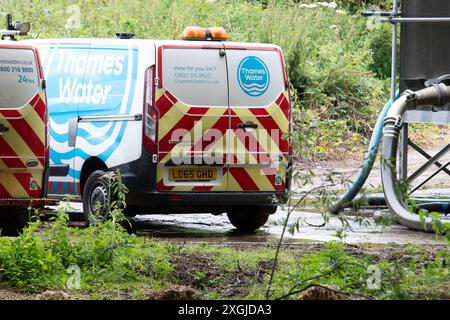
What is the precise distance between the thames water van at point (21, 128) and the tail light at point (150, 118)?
104cm

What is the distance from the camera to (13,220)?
43.7ft

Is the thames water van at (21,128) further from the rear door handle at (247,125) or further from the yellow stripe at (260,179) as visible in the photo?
the yellow stripe at (260,179)

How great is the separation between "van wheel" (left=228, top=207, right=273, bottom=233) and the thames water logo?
1353 mm

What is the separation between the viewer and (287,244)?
39.1 feet

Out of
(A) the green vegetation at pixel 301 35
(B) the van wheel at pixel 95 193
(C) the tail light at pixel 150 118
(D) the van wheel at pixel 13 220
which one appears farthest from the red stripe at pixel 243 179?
(A) the green vegetation at pixel 301 35

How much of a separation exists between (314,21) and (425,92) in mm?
11533

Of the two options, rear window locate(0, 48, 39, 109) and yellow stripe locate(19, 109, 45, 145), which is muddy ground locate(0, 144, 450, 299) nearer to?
yellow stripe locate(19, 109, 45, 145)

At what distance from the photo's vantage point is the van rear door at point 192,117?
12852mm

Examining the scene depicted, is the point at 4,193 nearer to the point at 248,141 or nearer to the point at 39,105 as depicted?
the point at 39,105

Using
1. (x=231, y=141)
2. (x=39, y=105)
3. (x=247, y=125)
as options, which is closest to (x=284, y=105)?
(x=247, y=125)

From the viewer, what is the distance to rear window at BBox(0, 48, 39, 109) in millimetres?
12597

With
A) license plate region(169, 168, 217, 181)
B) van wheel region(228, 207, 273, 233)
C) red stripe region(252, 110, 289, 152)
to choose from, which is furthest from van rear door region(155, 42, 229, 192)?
van wheel region(228, 207, 273, 233)
